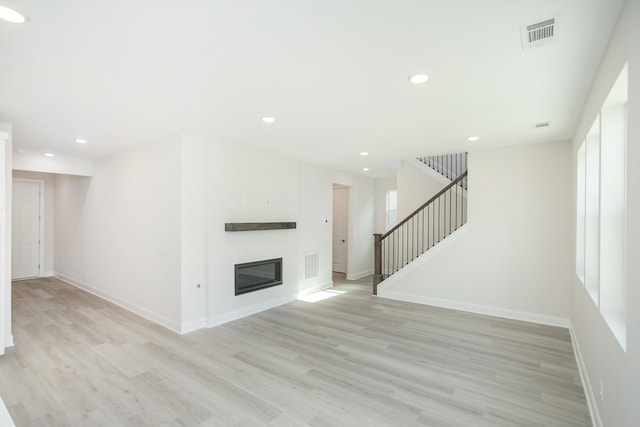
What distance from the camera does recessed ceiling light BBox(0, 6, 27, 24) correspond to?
167cm

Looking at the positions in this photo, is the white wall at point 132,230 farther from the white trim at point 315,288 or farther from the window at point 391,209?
the window at point 391,209

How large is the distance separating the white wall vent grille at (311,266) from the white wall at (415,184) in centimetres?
226

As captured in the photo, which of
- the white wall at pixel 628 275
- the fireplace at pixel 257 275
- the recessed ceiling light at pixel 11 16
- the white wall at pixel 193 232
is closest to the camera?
the white wall at pixel 628 275

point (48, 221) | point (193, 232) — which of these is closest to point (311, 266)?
point (193, 232)

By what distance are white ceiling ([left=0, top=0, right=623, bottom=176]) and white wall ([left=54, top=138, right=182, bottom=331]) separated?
0.81 metres

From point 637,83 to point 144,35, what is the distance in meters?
2.68

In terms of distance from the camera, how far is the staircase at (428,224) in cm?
629

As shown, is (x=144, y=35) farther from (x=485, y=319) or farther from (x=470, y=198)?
(x=485, y=319)

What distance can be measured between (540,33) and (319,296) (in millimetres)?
5182

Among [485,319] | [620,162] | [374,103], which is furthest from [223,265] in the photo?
[620,162]

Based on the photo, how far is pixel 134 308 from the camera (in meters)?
4.96

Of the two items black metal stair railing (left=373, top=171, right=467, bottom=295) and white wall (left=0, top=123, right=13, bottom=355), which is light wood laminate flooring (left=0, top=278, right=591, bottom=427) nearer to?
white wall (left=0, top=123, right=13, bottom=355)

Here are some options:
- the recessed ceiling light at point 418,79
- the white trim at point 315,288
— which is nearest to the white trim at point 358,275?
the white trim at point 315,288

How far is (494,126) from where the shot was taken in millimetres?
3775
